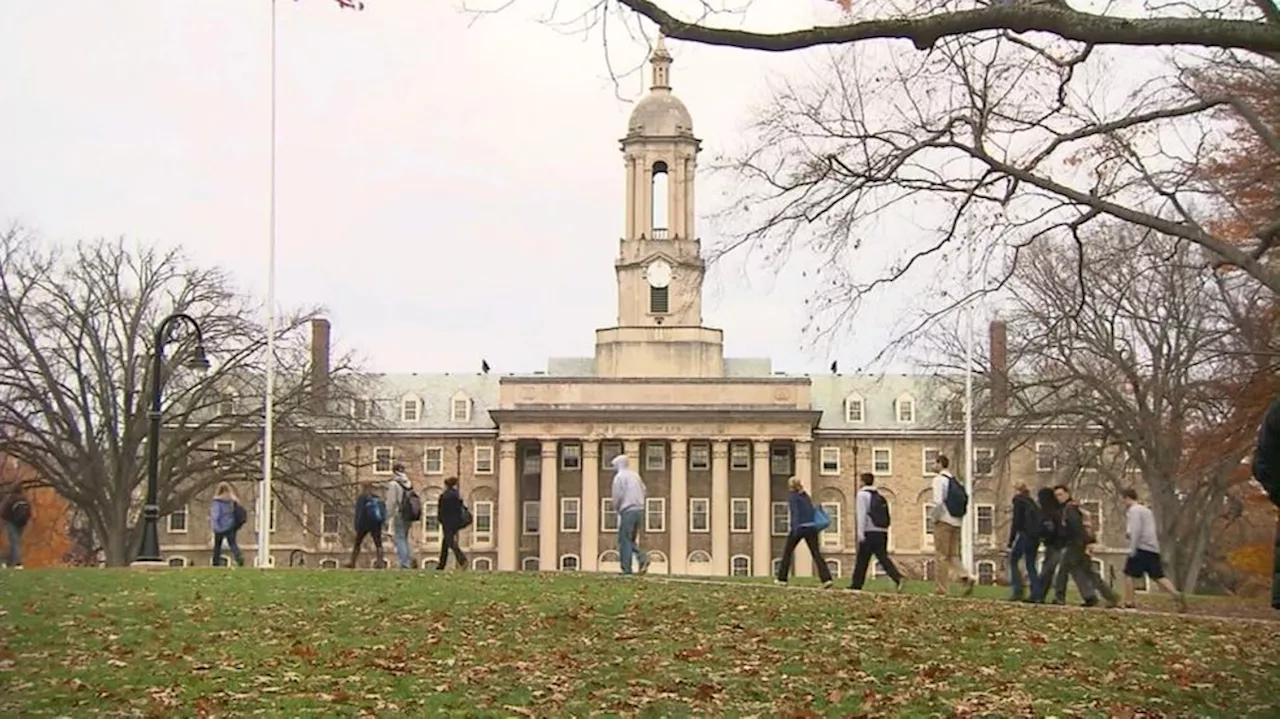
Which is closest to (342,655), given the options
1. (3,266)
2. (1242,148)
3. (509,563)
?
(1242,148)

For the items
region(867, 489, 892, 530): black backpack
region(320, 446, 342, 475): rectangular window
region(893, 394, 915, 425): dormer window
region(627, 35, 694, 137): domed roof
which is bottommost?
region(867, 489, 892, 530): black backpack

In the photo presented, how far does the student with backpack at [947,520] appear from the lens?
76.0 feet

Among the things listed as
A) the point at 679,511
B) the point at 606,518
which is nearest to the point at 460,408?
Result: the point at 606,518

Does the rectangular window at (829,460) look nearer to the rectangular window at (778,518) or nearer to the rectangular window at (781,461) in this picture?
the rectangular window at (781,461)

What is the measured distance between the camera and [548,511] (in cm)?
9188

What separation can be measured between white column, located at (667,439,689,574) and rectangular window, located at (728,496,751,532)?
2936 mm

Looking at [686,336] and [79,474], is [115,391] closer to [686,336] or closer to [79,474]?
[79,474]

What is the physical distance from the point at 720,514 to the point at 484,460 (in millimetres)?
14815

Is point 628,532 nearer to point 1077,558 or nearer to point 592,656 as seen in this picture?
point 1077,558

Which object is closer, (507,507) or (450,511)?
(450,511)

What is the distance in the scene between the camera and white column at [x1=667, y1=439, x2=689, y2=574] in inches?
3551

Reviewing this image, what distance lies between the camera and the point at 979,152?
2119 centimetres

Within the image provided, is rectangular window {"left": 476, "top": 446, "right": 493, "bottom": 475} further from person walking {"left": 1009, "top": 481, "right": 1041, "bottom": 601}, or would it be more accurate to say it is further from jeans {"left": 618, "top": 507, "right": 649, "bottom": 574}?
person walking {"left": 1009, "top": 481, "right": 1041, "bottom": 601}

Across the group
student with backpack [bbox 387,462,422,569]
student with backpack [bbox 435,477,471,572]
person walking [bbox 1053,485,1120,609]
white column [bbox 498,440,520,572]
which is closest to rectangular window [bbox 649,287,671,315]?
white column [bbox 498,440,520,572]
